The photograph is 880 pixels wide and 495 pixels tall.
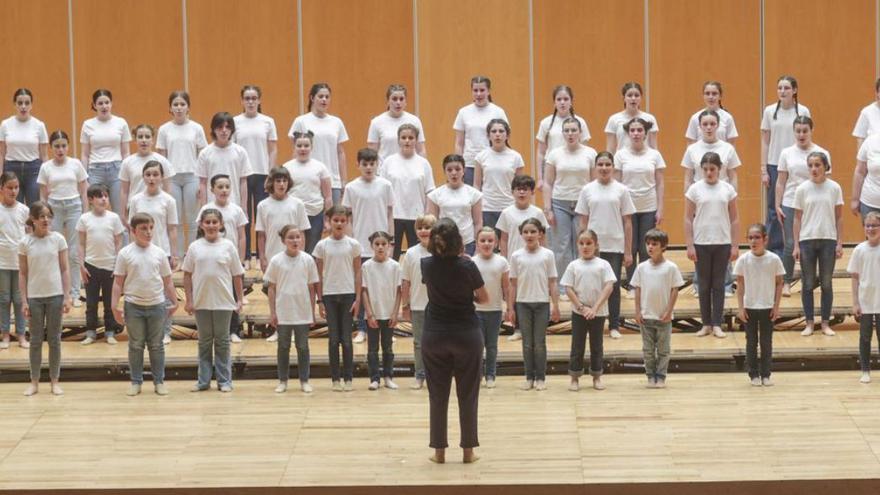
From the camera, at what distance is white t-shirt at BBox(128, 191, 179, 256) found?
11633 millimetres

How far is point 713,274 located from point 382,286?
274 centimetres

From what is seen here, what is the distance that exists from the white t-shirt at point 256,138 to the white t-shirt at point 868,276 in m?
5.21

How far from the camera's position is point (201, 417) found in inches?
393

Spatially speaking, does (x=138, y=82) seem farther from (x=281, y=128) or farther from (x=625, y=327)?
(x=625, y=327)

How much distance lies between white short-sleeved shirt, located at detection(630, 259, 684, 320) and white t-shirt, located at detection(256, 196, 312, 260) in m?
2.72

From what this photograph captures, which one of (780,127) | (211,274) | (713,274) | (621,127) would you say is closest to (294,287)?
(211,274)

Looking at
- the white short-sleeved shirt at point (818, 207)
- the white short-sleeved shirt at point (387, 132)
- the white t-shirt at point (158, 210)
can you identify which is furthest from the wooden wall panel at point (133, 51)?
the white short-sleeved shirt at point (818, 207)

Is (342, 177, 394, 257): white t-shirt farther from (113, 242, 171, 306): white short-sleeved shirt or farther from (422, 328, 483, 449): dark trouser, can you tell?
(422, 328, 483, 449): dark trouser

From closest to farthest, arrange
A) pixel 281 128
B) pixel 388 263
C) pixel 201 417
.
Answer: pixel 201 417, pixel 388 263, pixel 281 128

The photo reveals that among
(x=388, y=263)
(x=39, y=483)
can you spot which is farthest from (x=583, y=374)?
(x=39, y=483)

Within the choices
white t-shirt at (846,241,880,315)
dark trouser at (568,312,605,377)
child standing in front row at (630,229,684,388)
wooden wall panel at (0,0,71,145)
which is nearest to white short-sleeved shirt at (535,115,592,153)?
child standing in front row at (630,229,684,388)

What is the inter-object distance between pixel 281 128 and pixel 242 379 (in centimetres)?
497

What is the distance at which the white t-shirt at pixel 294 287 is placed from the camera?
34.8 feet

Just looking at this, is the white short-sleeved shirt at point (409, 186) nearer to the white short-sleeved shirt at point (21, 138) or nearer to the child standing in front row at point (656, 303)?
the child standing in front row at point (656, 303)
